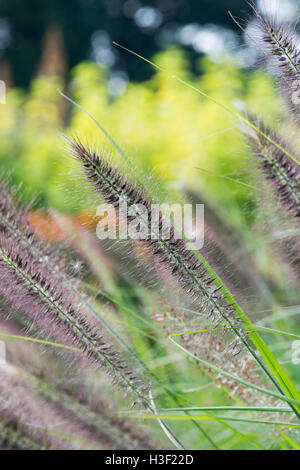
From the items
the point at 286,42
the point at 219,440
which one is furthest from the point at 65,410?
the point at 286,42

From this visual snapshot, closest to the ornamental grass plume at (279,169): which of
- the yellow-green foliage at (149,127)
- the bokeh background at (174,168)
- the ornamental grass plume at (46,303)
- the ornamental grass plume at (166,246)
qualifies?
the bokeh background at (174,168)

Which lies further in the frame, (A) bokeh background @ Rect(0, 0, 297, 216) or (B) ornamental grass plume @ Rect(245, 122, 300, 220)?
(A) bokeh background @ Rect(0, 0, 297, 216)

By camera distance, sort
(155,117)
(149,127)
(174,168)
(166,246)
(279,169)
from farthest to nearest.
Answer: (155,117)
(149,127)
(174,168)
(279,169)
(166,246)

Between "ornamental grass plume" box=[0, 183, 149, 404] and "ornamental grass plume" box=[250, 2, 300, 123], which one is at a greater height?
"ornamental grass plume" box=[250, 2, 300, 123]

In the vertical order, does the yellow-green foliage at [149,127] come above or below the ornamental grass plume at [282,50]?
below

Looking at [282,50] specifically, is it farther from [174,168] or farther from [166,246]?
[174,168]

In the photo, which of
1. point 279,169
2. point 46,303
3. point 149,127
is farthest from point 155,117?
point 46,303

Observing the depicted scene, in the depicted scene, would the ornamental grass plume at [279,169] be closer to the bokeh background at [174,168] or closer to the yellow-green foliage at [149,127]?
the bokeh background at [174,168]

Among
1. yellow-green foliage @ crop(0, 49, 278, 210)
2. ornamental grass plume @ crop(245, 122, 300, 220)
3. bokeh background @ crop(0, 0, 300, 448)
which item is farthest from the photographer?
yellow-green foliage @ crop(0, 49, 278, 210)

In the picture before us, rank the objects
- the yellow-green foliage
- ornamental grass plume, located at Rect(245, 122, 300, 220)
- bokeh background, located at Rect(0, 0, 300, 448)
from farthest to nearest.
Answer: the yellow-green foliage
bokeh background, located at Rect(0, 0, 300, 448)
ornamental grass plume, located at Rect(245, 122, 300, 220)

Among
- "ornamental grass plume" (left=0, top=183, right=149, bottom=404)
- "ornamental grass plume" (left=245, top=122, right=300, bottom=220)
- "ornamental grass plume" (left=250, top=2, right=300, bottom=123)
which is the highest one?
"ornamental grass plume" (left=250, top=2, right=300, bottom=123)

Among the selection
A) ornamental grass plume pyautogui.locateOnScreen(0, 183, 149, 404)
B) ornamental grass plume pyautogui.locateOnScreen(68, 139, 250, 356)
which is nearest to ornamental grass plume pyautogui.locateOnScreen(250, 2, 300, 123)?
ornamental grass plume pyautogui.locateOnScreen(68, 139, 250, 356)

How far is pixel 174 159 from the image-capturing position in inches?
110

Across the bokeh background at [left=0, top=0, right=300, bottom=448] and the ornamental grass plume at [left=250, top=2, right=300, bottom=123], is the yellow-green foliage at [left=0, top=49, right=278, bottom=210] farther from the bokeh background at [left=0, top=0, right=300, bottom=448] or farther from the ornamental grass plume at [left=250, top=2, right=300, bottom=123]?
the ornamental grass plume at [left=250, top=2, right=300, bottom=123]
